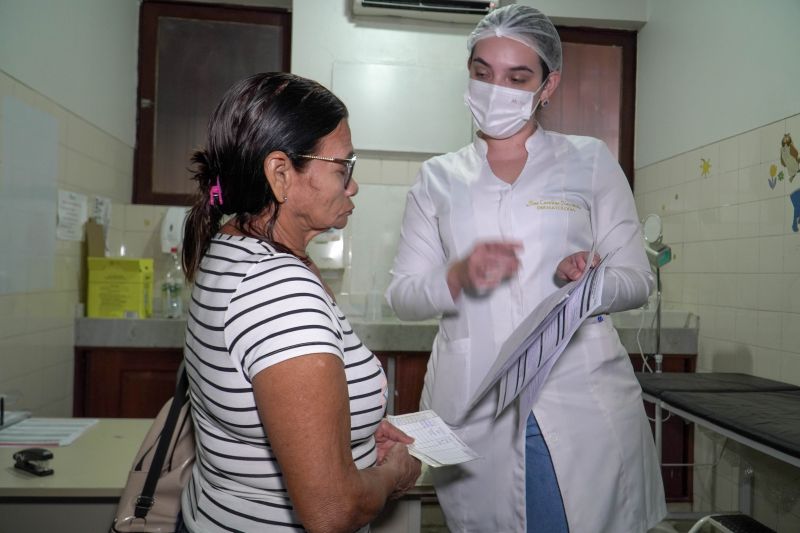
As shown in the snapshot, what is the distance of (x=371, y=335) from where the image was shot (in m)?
3.17

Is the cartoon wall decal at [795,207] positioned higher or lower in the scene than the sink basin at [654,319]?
higher

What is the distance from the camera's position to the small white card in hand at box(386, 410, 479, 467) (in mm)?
1136

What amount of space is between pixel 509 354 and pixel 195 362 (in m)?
0.54

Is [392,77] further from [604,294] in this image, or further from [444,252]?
[604,294]

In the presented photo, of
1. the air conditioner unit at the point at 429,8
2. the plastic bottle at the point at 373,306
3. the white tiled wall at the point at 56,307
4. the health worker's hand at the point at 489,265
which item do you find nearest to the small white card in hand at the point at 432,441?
the health worker's hand at the point at 489,265

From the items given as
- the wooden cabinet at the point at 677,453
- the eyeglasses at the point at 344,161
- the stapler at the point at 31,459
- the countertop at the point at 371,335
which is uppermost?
the eyeglasses at the point at 344,161

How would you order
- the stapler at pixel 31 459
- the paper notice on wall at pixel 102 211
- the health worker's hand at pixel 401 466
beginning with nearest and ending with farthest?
the health worker's hand at pixel 401 466
the stapler at pixel 31 459
the paper notice on wall at pixel 102 211

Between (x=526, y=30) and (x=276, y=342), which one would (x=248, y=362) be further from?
(x=526, y=30)

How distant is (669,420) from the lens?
336cm

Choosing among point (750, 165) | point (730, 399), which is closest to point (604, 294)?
point (730, 399)

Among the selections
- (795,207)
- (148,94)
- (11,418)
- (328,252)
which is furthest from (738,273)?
(148,94)

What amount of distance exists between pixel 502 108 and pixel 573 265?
48 centimetres

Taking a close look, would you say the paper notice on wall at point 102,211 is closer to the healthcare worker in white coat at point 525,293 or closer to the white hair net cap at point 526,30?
the healthcare worker in white coat at point 525,293

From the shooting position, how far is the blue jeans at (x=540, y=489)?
1.36 m
